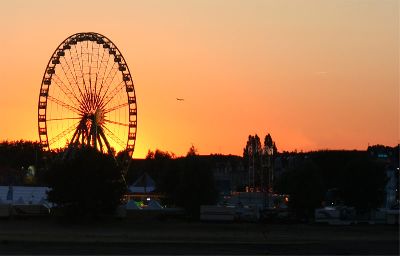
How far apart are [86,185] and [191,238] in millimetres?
13824

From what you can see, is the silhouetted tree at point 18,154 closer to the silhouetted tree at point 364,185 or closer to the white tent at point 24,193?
the white tent at point 24,193

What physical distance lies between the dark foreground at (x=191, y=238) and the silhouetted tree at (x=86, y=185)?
175cm

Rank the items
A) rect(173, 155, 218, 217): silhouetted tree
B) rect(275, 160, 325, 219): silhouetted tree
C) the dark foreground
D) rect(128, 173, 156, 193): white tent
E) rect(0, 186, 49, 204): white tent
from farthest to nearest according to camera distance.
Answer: rect(128, 173, 156, 193): white tent → rect(275, 160, 325, 219): silhouetted tree → rect(0, 186, 49, 204): white tent → rect(173, 155, 218, 217): silhouetted tree → the dark foreground

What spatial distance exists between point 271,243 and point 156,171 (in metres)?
121

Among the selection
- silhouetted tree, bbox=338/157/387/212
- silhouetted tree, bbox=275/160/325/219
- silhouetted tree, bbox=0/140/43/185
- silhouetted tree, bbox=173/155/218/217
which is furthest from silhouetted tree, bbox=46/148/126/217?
silhouetted tree, bbox=0/140/43/185

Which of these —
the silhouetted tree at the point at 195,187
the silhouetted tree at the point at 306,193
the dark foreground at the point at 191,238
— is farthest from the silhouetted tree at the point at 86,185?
the silhouetted tree at the point at 306,193

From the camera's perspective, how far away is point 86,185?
6462cm

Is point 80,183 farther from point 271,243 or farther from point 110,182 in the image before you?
point 271,243

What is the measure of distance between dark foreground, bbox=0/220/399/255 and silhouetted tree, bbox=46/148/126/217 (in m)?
1.75

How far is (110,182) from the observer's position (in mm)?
66438

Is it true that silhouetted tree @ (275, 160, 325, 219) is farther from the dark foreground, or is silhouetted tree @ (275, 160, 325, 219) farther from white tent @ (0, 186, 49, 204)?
white tent @ (0, 186, 49, 204)

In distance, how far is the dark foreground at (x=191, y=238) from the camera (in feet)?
146

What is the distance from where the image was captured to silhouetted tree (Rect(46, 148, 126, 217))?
64062 mm

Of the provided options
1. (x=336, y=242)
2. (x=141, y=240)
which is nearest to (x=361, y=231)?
Result: (x=336, y=242)
